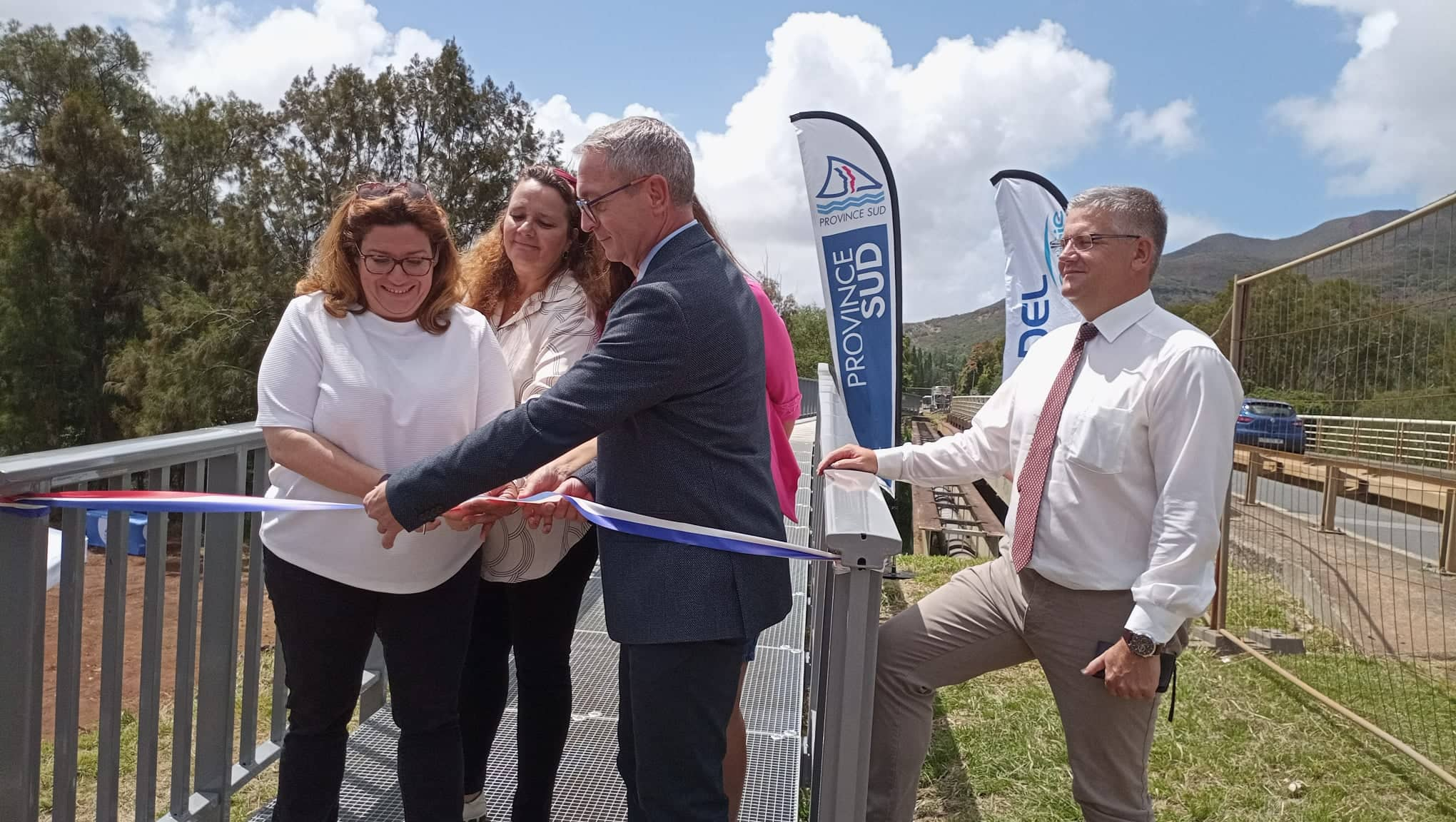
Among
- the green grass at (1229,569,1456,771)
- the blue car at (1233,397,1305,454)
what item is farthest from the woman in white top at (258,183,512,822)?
the blue car at (1233,397,1305,454)

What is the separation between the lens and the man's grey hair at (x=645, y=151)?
1973 millimetres

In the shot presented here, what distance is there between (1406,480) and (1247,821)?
172 centimetres

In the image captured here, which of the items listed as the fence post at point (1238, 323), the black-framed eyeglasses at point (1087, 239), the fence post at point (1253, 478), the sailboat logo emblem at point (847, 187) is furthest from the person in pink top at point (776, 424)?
the fence post at point (1238, 323)

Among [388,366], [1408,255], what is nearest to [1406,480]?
[1408,255]

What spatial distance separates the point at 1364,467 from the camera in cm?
470

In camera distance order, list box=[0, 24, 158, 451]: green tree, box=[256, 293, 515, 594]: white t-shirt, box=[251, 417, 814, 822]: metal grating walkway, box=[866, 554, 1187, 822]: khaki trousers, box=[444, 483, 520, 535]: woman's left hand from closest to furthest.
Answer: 1. box=[256, 293, 515, 594]: white t-shirt
2. box=[444, 483, 520, 535]: woman's left hand
3. box=[866, 554, 1187, 822]: khaki trousers
4. box=[251, 417, 814, 822]: metal grating walkway
5. box=[0, 24, 158, 451]: green tree

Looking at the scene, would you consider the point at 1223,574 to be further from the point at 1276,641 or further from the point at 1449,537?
the point at 1449,537

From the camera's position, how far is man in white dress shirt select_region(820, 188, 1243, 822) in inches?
88.7

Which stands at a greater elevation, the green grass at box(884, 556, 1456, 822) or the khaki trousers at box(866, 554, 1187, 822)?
the khaki trousers at box(866, 554, 1187, 822)

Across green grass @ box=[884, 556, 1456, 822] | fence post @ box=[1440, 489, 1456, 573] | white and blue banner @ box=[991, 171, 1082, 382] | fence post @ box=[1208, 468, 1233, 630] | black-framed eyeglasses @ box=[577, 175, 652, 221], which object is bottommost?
green grass @ box=[884, 556, 1456, 822]

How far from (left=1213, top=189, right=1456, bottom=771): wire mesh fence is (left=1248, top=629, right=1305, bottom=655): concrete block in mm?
16

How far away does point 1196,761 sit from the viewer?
→ 4.34m

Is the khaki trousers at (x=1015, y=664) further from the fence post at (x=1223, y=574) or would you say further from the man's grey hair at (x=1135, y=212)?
the fence post at (x=1223, y=574)

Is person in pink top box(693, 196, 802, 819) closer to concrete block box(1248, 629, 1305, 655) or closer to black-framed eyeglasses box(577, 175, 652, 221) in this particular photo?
black-framed eyeglasses box(577, 175, 652, 221)
